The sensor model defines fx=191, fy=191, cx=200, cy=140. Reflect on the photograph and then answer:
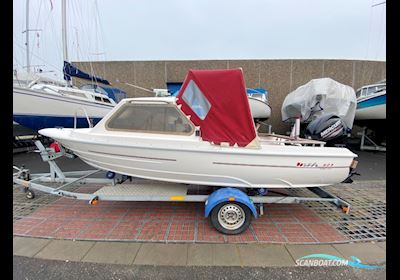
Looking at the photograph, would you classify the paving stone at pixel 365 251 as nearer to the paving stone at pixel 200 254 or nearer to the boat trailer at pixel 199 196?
the boat trailer at pixel 199 196

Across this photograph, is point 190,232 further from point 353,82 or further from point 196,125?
point 353,82

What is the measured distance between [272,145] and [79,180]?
3.24m

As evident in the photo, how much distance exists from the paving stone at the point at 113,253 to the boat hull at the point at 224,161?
3.13ft

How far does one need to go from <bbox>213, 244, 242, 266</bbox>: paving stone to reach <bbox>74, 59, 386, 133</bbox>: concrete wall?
29.3ft

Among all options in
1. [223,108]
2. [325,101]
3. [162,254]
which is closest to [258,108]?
[325,101]

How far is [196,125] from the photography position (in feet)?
9.05

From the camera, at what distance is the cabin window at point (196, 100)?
Result: 8.77 ft

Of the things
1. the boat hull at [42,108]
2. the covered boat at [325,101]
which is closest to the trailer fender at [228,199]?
the covered boat at [325,101]

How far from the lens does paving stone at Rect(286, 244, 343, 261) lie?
229 centimetres

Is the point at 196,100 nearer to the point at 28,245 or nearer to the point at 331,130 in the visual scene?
the point at 331,130

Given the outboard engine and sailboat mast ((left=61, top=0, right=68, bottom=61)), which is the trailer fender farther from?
sailboat mast ((left=61, top=0, right=68, bottom=61))

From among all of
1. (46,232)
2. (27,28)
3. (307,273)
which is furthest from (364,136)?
(27,28)

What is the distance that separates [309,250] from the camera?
2.35m
